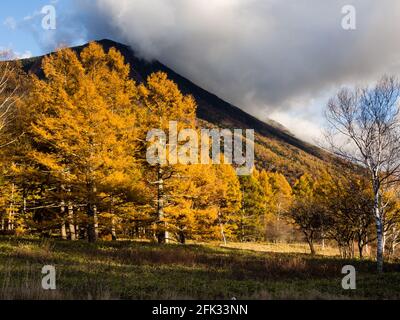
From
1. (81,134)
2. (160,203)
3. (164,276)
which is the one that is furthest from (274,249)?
(164,276)

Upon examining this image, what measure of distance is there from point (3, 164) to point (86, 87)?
7.04m

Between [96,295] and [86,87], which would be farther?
[86,87]

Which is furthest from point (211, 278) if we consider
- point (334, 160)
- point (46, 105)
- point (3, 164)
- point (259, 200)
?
point (259, 200)

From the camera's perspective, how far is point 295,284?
1206 centimetres

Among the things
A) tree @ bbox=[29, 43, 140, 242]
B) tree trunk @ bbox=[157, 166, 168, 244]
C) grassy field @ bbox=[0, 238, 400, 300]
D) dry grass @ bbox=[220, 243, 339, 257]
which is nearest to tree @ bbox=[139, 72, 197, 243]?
tree trunk @ bbox=[157, 166, 168, 244]

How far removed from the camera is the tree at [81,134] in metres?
19.6

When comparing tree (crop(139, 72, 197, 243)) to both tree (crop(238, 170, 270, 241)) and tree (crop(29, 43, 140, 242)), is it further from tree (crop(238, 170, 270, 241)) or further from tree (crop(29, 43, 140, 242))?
tree (crop(238, 170, 270, 241))

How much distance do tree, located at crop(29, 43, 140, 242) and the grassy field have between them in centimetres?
298

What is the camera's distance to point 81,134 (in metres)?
19.9

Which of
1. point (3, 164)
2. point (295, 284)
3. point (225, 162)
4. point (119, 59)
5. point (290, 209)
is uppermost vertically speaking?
point (119, 59)

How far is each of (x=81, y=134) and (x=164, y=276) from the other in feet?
33.9

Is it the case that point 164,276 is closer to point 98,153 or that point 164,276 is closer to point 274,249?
point 98,153

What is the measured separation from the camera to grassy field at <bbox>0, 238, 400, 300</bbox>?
8836 mm

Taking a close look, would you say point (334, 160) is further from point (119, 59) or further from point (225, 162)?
point (225, 162)
